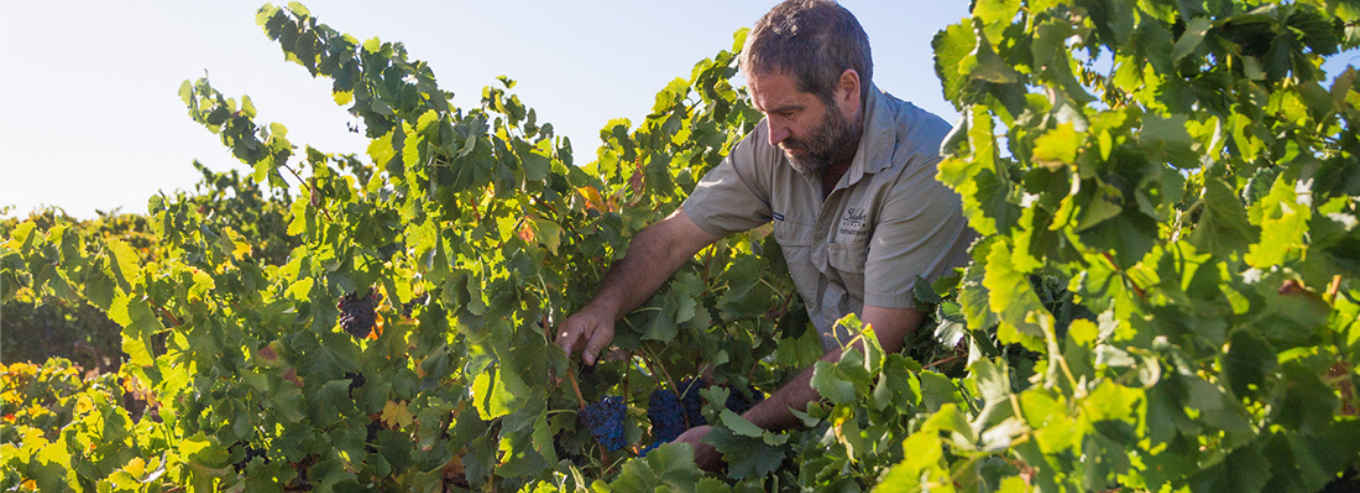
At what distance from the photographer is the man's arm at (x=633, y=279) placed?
242cm

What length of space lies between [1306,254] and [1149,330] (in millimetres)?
261

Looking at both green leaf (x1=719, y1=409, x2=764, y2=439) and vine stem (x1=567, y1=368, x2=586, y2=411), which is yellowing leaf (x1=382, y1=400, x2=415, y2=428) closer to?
vine stem (x1=567, y1=368, x2=586, y2=411)

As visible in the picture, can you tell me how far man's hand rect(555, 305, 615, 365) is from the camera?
7.82 ft

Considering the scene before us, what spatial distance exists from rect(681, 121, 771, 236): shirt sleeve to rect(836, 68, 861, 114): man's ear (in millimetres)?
353

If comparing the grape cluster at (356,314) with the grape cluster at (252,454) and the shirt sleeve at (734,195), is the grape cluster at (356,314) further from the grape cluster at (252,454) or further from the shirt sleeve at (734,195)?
the shirt sleeve at (734,195)

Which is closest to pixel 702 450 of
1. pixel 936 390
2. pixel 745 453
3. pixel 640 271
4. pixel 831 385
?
pixel 745 453

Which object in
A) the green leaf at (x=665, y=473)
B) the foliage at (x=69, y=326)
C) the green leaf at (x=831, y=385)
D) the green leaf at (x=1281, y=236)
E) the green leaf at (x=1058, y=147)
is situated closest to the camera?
the green leaf at (x=1058, y=147)

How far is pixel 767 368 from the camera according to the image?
10.0 ft

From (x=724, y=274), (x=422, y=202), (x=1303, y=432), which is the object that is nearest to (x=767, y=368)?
(x=724, y=274)

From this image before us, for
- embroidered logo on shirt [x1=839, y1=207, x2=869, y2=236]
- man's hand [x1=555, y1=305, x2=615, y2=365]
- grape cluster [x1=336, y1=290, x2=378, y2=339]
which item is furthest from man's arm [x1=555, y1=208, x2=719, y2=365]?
grape cluster [x1=336, y1=290, x2=378, y2=339]

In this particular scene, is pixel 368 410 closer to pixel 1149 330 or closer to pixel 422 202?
pixel 422 202

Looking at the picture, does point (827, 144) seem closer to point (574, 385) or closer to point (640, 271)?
point (640, 271)

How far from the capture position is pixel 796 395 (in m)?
2.23

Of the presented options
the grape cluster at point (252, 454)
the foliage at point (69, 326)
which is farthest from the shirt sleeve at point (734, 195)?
the foliage at point (69, 326)
